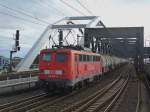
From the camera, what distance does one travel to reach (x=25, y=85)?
24.4m

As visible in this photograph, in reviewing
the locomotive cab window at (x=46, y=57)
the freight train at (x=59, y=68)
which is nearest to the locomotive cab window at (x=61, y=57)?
the freight train at (x=59, y=68)

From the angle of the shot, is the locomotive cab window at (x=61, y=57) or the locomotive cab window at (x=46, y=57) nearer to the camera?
the locomotive cab window at (x=61, y=57)

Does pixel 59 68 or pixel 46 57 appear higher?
pixel 46 57

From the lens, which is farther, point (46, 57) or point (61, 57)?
point (46, 57)

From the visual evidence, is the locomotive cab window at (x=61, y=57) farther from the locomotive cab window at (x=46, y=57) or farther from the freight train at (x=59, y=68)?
the locomotive cab window at (x=46, y=57)

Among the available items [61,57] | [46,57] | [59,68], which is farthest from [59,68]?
[46,57]

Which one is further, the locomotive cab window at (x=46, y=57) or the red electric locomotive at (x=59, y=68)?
the locomotive cab window at (x=46, y=57)

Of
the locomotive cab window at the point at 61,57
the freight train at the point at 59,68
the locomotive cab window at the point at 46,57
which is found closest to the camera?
the freight train at the point at 59,68

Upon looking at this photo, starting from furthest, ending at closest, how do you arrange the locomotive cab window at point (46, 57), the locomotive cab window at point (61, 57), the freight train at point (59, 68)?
1. the locomotive cab window at point (46, 57)
2. the locomotive cab window at point (61, 57)
3. the freight train at point (59, 68)

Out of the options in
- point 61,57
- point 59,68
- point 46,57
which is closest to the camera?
point 59,68

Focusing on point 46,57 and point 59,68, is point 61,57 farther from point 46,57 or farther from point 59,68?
point 46,57

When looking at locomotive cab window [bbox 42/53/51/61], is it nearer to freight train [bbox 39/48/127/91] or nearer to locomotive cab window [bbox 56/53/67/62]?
freight train [bbox 39/48/127/91]

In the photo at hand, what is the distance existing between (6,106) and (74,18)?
233 ft

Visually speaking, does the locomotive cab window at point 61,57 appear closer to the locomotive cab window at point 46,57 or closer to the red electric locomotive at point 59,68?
the red electric locomotive at point 59,68
